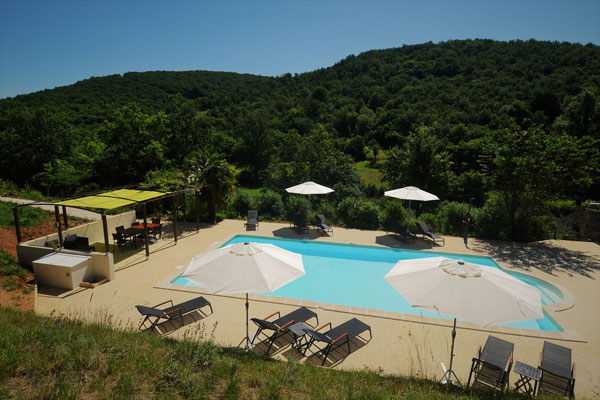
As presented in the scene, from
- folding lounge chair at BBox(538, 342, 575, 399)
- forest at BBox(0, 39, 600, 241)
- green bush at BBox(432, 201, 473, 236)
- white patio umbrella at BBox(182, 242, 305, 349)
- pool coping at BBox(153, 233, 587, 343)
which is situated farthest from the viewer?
green bush at BBox(432, 201, 473, 236)

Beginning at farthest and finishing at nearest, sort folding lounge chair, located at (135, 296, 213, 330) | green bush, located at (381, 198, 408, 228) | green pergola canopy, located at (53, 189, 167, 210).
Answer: green bush, located at (381, 198, 408, 228)
green pergola canopy, located at (53, 189, 167, 210)
folding lounge chair, located at (135, 296, 213, 330)

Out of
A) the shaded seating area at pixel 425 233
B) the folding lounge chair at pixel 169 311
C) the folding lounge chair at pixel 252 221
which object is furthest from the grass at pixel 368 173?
the folding lounge chair at pixel 169 311

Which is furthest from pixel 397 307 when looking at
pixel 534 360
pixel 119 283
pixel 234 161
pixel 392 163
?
pixel 234 161

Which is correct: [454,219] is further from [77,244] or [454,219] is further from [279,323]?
[77,244]

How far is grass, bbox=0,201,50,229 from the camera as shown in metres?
11.5

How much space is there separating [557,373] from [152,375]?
6040mm

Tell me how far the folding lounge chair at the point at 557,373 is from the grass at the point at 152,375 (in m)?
0.94

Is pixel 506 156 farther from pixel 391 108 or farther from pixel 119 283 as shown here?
pixel 391 108

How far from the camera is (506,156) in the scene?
1242 centimetres

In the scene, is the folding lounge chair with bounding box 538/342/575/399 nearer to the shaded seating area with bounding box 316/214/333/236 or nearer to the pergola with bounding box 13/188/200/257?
the shaded seating area with bounding box 316/214/333/236

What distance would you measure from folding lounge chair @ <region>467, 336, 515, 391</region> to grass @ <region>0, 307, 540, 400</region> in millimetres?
455

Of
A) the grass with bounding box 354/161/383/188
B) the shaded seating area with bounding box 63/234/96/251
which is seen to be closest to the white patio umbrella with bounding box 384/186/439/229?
the shaded seating area with bounding box 63/234/96/251

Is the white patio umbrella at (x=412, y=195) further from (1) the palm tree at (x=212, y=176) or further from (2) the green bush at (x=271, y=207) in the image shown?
(1) the palm tree at (x=212, y=176)

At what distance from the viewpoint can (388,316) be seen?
7465mm
